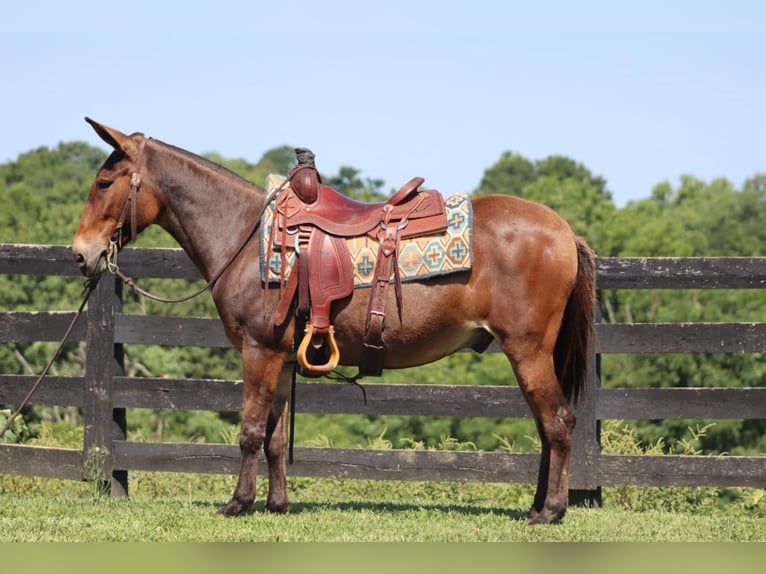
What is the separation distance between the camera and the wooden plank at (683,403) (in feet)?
23.2

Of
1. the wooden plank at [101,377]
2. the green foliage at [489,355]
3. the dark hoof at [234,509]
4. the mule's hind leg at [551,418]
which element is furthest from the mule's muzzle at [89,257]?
the green foliage at [489,355]

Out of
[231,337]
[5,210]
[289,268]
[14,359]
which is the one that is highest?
[5,210]

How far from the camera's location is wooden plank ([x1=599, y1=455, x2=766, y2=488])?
7.11m

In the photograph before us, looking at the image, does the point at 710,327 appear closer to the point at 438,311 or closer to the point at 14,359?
the point at 438,311

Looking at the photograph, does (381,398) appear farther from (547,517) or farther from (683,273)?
(683,273)

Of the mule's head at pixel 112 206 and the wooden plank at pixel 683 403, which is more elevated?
the mule's head at pixel 112 206

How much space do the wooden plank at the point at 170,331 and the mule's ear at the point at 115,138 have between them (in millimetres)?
1481

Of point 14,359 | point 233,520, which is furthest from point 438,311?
point 14,359

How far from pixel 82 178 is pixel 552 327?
201 ft

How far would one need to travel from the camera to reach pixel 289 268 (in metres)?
6.41

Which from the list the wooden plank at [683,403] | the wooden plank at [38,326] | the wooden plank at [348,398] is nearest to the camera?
the wooden plank at [683,403]

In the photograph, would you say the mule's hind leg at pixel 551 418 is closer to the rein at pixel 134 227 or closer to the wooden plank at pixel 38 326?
the rein at pixel 134 227

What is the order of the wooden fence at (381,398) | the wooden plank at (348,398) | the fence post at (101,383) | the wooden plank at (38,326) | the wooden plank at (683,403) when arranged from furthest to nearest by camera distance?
the wooden plank at (38,326)
the fence post at (101,383)
the wooden plank at (348,398)
the wooden fence at (381,398)
the wooden plank at (683,403)

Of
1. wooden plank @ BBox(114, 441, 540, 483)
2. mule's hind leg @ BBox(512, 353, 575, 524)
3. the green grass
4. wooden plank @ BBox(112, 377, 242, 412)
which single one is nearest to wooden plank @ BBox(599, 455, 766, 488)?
the green grass
